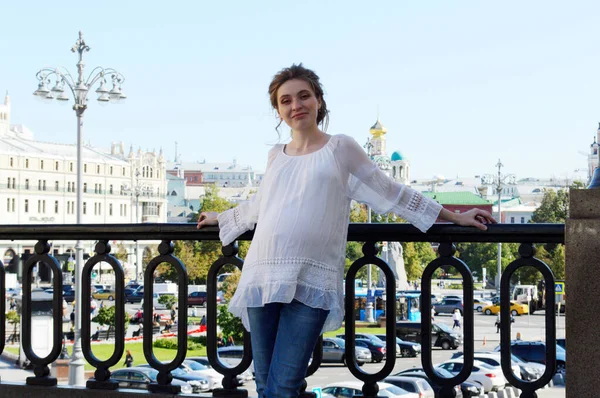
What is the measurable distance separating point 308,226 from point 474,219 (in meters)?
0.64

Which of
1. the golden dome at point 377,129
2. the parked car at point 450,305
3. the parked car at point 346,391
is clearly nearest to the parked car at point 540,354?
the parked car at point 346,391

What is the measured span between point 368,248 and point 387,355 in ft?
1.21

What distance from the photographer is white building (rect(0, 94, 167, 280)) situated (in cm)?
8850

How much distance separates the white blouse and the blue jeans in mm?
38

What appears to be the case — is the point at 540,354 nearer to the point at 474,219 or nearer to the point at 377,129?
the point at 474,219

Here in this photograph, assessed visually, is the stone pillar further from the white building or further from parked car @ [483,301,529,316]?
the white building

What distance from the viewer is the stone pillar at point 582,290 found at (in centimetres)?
283

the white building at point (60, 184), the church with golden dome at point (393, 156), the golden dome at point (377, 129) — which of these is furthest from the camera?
the golden dome at point (377, 129)

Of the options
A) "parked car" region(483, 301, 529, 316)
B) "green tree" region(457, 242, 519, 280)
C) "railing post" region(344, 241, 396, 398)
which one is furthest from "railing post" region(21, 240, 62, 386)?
"green tree" region(457, 242, 519, 280)

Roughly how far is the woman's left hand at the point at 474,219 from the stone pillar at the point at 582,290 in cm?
31

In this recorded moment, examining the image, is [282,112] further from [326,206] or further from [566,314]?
[566,314]

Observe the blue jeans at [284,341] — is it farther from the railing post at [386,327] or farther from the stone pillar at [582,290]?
the stone pillar at [582,290]

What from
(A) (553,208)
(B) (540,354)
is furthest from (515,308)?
(A) (553,208)

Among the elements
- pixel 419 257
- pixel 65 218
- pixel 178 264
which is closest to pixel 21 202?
pixel 65 218
